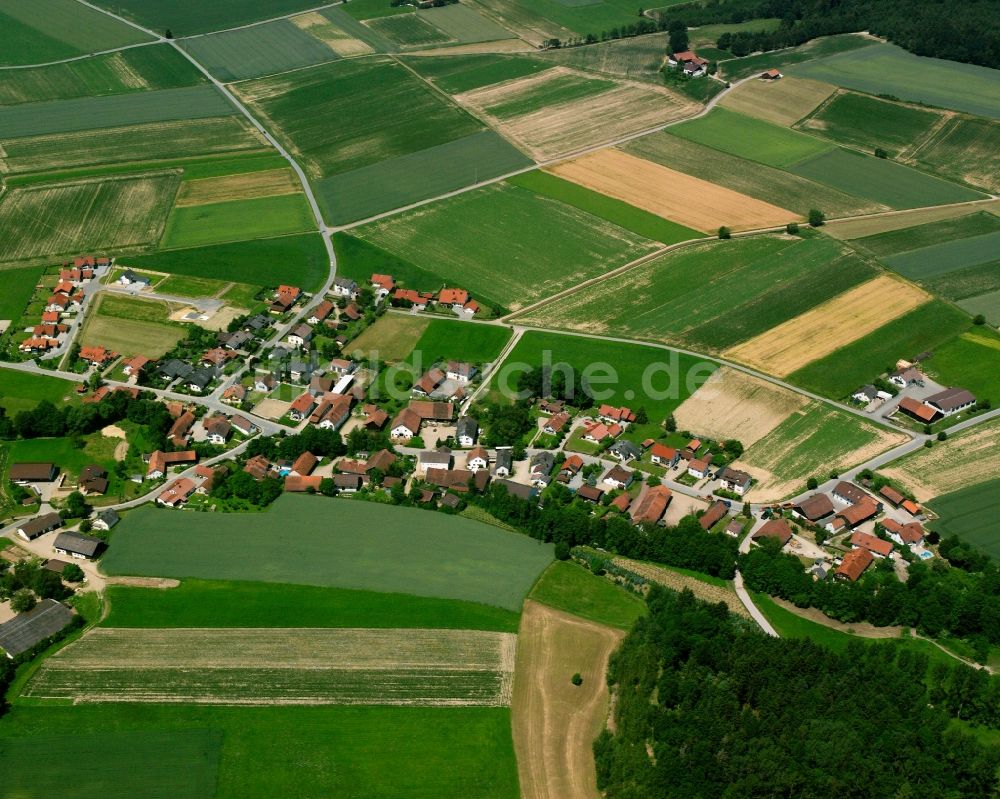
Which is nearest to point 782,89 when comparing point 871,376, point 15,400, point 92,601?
point 871,376

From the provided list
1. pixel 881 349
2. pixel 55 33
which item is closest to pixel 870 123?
pixel 881 349

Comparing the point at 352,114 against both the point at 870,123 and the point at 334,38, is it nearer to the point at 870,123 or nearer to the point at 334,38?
the point at 334,38

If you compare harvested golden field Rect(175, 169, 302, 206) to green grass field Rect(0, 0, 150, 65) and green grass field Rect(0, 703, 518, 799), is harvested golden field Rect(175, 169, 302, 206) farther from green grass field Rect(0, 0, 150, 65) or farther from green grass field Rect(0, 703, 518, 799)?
green grass field Rect(0, 703, 518, 799)

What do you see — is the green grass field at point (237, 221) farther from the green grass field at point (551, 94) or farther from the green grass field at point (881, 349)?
the green grass field at point (881, 349)

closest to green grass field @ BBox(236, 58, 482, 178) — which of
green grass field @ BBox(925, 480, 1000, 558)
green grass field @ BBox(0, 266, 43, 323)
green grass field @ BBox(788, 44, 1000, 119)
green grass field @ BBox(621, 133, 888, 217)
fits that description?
green grass field @ BBox(621, 133, 888, 217)

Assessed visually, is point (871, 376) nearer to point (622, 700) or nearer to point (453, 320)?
point (453, 320)

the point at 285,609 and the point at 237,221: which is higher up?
the point at 237,221
